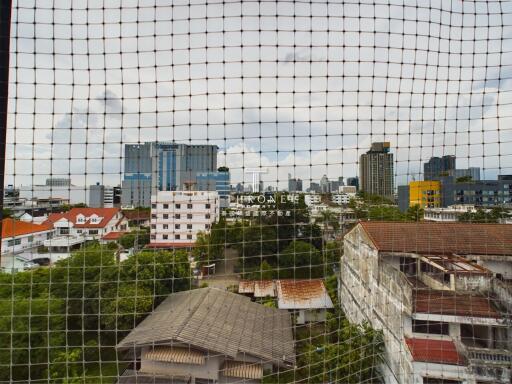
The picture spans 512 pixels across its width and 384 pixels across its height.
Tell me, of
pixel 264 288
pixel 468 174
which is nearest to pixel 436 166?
pixel 468 174

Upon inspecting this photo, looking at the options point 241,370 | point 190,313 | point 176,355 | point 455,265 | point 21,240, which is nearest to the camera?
point 21,240

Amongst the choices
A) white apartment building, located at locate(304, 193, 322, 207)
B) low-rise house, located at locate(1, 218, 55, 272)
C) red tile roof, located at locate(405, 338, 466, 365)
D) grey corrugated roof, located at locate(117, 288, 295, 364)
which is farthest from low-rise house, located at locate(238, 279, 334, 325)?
low-rise house, located at locate(1, 218, 55, 272)

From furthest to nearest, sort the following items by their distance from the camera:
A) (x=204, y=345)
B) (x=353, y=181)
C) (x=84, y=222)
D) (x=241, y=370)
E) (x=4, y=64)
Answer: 1. (x=84, y=222)
2. (x=241, y=370)
3. (x=204, y=345)
4. (x=353, y=181)
5. (x=4, y=64)

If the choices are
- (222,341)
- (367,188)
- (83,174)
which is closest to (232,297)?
(222,341)

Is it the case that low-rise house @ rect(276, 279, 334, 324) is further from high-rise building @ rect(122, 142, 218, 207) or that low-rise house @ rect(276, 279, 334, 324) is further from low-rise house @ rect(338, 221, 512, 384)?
high-rise building @ rect(122, 142, 218, 207)

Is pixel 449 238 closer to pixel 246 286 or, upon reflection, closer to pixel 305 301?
pixel 305 301

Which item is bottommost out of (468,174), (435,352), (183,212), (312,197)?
(435,352)

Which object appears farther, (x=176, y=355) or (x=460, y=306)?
(x=176, y=355)
